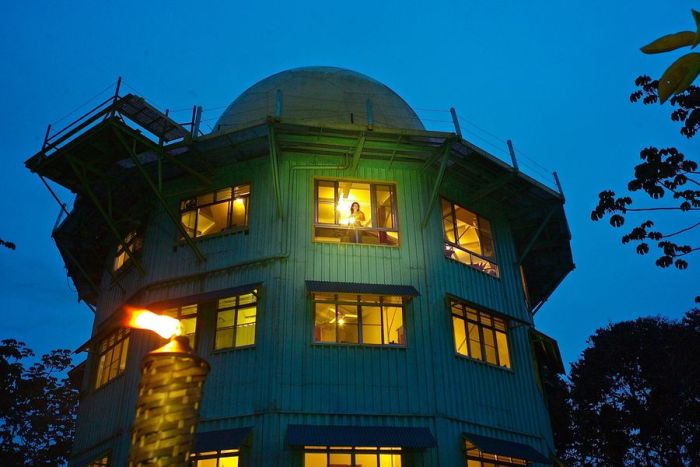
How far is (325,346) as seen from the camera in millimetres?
17156

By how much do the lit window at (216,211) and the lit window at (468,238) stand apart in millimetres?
6318

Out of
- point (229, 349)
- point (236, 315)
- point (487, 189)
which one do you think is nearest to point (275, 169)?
point (236, 315)

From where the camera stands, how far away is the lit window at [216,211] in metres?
19.8

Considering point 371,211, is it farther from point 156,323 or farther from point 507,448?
point 156,323

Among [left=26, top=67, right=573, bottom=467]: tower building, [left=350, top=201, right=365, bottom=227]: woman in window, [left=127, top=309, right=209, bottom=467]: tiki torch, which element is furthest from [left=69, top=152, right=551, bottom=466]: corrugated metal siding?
[left=127, top=309, right=209, bottom=467]: tiki torch

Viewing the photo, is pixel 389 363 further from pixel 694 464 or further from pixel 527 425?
pixel 694 464

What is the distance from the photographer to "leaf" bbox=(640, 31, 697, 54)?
2.13 metres

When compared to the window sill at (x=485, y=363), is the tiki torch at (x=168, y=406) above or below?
below

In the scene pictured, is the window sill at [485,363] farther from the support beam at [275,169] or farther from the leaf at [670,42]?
the leaf at [670,42]

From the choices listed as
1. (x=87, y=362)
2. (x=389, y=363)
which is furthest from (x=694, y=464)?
(x=87, y=362)

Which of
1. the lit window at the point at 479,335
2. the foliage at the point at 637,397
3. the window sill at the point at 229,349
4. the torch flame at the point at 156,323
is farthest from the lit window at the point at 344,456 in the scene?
the foliage at the point at 637,397

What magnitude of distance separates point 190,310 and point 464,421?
8390 millimetres

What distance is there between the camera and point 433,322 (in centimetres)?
1820

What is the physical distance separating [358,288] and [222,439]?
523cm
